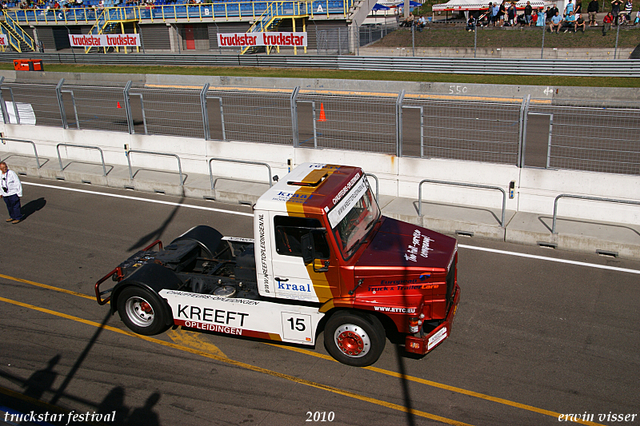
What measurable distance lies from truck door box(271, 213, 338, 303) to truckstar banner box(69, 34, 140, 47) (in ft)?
126

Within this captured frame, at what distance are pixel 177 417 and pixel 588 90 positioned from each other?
2266 centimetres

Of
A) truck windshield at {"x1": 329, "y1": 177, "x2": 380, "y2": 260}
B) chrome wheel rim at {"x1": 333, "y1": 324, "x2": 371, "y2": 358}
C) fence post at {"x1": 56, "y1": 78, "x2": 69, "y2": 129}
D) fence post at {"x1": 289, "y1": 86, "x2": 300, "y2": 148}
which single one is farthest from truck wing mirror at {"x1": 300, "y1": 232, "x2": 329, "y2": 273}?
fence post at {"x1": 56, "y1": 78, "x2": 69, "y2": 129}

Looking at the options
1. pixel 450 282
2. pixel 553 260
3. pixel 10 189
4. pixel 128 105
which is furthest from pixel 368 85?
pixel 450 282

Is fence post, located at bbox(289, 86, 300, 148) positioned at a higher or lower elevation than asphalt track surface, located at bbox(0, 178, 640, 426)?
higher

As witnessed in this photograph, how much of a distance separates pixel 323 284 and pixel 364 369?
4.08 feet

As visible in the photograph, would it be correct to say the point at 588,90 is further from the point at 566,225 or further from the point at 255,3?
the point at 255,3

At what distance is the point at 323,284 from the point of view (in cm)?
693

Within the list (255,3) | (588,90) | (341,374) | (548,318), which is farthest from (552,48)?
(341,374)

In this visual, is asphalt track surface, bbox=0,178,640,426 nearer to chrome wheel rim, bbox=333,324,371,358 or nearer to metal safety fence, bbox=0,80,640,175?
chrome wheel rim, bbox=333,324,371,358

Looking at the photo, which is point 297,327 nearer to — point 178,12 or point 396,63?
point 396,63

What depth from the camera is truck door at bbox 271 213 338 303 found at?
680 centimetres

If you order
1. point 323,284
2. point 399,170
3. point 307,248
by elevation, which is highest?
point 307,248

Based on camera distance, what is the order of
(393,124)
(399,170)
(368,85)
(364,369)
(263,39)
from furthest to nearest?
(263,39) → (368,85) → (393,124) → (399,170) → (364,369)

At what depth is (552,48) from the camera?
29.9 meters
